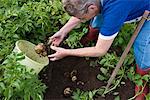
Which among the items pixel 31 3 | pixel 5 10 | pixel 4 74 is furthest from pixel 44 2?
pixel 4 74

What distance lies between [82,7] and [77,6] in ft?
0.10

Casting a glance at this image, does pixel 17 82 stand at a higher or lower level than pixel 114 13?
lower

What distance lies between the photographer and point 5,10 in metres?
2.97

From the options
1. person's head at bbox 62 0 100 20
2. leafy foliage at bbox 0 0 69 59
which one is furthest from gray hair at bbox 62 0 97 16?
leafy foliage at bbox 0 0 69 59

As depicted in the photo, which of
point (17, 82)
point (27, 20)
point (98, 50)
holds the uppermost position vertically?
point (27, 20)

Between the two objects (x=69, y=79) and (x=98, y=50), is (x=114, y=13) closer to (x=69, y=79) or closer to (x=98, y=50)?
(x=98, y=50)

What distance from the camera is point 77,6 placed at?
215 cm

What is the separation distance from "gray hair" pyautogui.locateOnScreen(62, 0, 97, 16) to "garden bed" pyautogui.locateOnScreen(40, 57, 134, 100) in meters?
0.88

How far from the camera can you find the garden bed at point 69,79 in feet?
9.46

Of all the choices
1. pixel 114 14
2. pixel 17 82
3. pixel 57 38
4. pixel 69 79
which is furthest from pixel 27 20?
pixel 114 14

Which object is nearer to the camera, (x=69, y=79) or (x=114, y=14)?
(x=114, y=14)

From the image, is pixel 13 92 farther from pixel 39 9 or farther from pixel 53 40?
pixel 39 9

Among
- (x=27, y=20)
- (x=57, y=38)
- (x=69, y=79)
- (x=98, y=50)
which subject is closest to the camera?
(x=98, y=50)

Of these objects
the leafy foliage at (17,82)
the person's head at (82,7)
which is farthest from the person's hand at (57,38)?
the person's head at (82,7)
